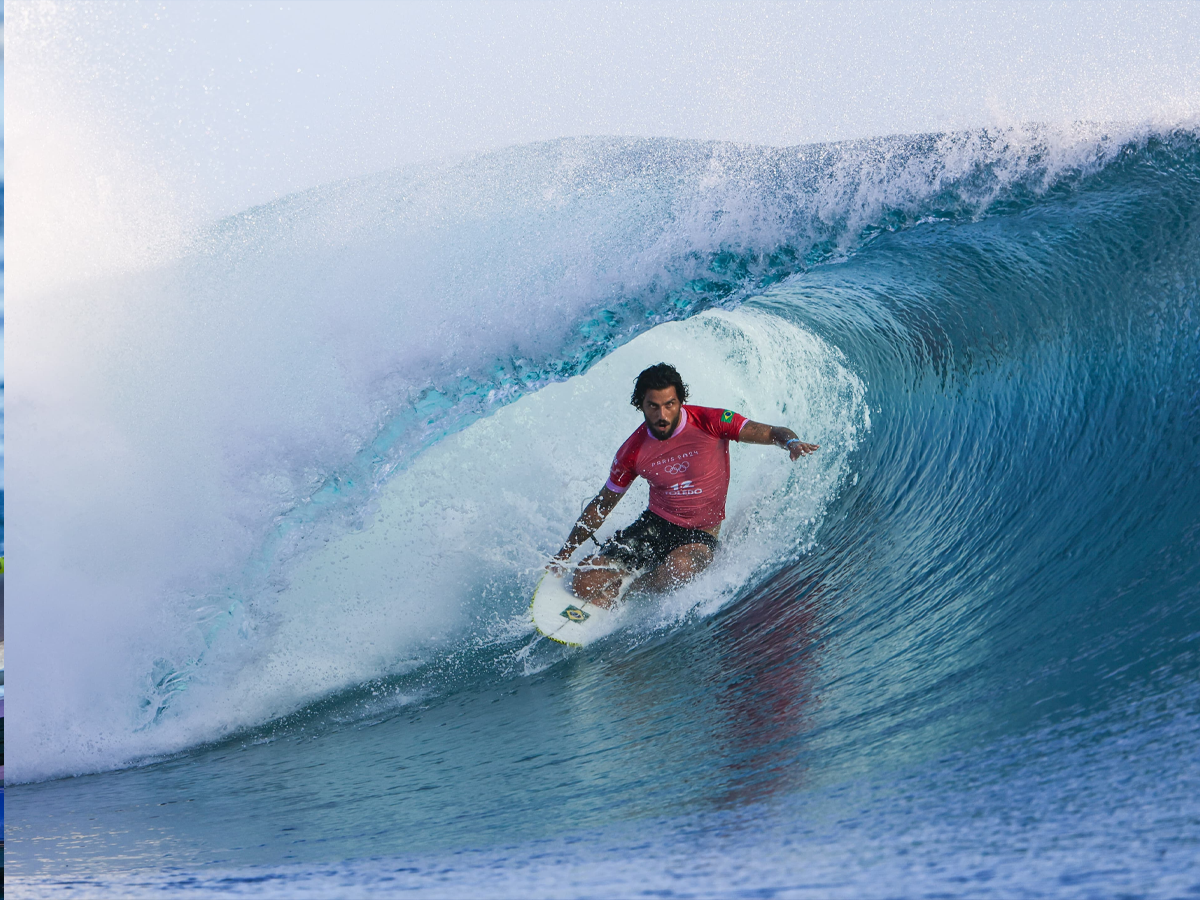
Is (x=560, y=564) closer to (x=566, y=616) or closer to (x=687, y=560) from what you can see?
(x=566, y=616)

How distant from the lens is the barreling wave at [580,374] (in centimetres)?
365

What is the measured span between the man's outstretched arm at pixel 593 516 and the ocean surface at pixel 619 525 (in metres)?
0.45

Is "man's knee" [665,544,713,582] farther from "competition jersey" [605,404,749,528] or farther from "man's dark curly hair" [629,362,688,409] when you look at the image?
"man's dark curly hair" [629,362,688,409]

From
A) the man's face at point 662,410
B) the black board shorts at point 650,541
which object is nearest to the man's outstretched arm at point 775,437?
the man's face at point 662,410

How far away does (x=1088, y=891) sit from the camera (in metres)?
1.14

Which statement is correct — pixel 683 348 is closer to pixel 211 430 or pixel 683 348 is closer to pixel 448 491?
pixel 448 491

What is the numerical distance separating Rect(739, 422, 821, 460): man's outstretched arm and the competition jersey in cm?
4

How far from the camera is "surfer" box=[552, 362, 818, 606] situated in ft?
12.1

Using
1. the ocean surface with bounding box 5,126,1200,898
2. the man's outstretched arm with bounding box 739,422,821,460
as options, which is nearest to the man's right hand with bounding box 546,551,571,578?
the ocean surface with bounding box 5,126,1200,898

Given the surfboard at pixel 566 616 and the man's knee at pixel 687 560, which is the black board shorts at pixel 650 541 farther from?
the surfboard at pixel 566 616

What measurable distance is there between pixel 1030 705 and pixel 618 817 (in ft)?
3.16

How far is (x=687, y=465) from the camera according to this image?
12.3ft

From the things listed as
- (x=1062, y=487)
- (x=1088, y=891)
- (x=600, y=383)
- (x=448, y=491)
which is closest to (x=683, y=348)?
(x=600, y=383)

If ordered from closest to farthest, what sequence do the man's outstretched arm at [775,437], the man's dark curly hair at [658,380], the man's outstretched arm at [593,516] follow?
the man's outstretched arm at [775,437] → the man's dark curly hair at [658,380] → the man's outstretched arm at [593,516]
